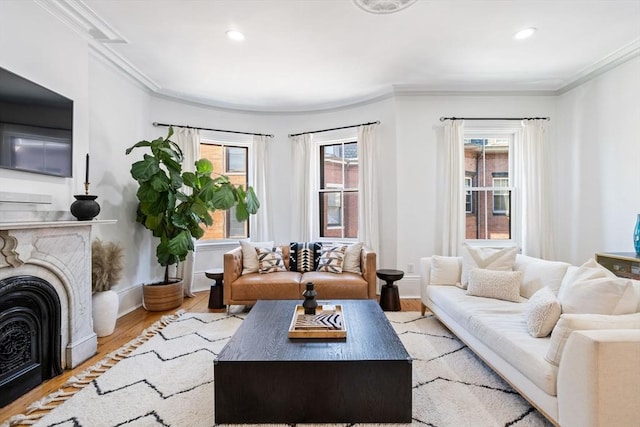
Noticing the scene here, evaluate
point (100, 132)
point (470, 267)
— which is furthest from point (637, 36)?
point (100, 132)

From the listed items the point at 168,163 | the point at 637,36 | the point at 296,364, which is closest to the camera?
the point at 296,364

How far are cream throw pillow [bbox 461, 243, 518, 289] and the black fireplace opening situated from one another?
140 inches

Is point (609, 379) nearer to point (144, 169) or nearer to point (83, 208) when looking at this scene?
point (83, 208)

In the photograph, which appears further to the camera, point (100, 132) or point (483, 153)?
point (483, 153)

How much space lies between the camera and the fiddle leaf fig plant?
11.8ft

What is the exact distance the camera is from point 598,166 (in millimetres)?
3768

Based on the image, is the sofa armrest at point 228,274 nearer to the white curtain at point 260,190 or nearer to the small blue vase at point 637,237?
the white curtain at point 260,190

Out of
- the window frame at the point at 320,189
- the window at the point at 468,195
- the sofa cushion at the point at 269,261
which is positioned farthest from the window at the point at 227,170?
the window at the point at 468,195

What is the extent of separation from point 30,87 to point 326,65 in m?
2.67

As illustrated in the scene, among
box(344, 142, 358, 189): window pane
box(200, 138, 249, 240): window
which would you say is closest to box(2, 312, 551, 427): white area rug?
box(200, 138, 249, 240): window

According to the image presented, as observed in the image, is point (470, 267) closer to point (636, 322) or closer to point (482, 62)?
point (636, 322)

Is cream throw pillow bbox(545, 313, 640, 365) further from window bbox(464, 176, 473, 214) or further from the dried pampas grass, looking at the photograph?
the dried pampas grass

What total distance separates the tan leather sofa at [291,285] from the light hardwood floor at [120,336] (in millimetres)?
445

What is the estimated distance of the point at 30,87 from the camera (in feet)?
7.45
